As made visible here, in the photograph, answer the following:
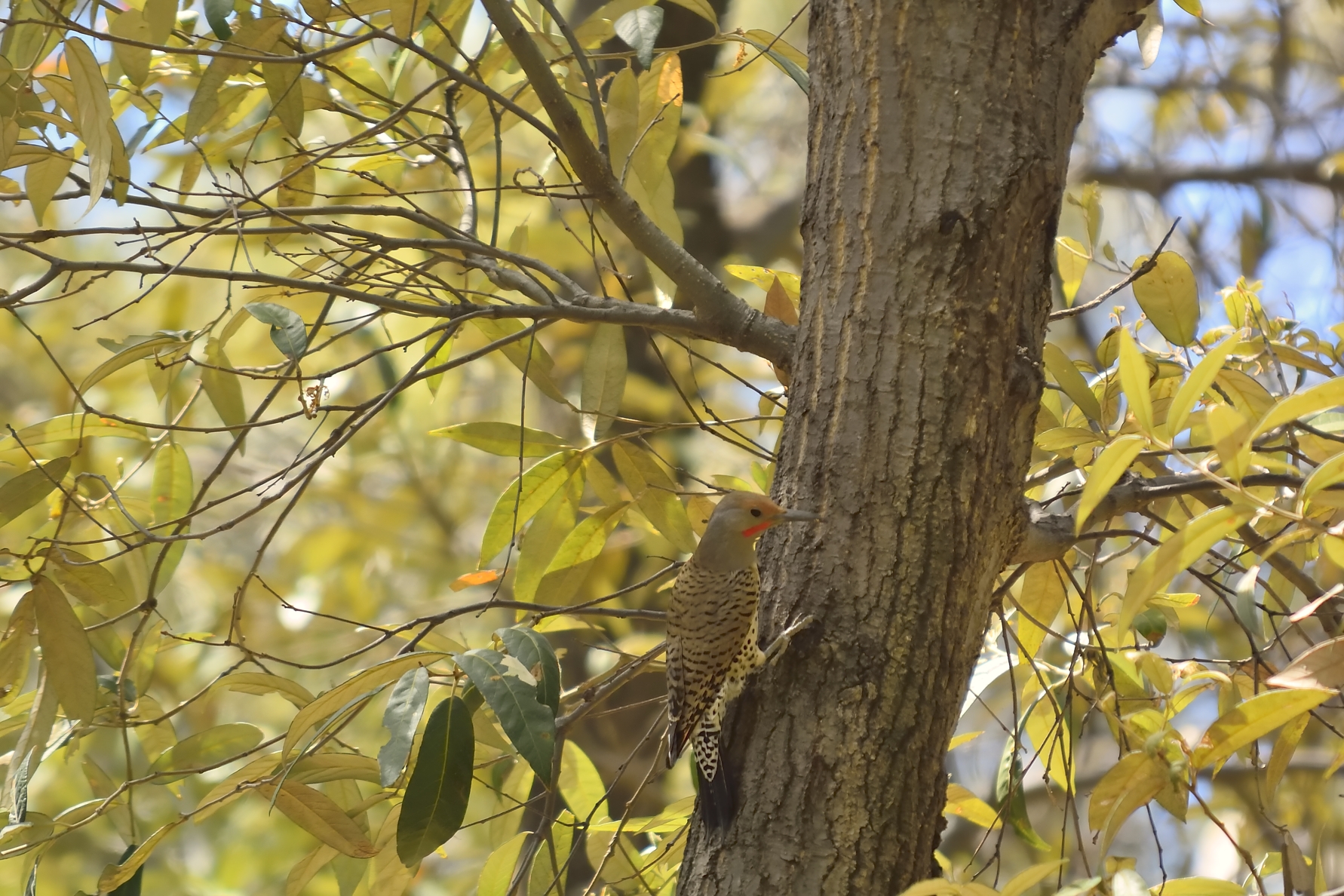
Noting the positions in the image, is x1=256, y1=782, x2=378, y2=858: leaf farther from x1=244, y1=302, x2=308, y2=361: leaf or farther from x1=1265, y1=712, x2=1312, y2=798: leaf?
x1=1265, y1=712, x2=1312, y2=798: leaf

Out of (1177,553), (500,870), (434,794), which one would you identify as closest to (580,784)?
(500,870)

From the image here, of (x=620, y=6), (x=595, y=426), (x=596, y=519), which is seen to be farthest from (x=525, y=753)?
(x=620, y=6)

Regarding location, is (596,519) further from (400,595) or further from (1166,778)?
(400,595)

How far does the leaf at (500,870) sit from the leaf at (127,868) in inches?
25.0

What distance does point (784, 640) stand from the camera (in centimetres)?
168

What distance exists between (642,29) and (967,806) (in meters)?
1.64

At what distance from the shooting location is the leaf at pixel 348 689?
1639 millimetres

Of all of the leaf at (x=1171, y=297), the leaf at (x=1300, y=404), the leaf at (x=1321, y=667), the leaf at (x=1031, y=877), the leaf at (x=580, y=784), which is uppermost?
the leaf at (x=1171, y=297)

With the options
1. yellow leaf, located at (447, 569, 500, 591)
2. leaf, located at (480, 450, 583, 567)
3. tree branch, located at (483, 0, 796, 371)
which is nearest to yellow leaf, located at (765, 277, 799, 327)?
tree branch, located at (483, 0, 796, 371)

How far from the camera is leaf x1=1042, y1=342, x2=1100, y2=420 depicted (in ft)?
5.89

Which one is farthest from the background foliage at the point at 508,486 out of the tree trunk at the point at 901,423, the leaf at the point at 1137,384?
the tree trunk at the point at 901,423

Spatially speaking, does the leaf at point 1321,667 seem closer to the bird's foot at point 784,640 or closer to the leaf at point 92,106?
the bird's foot at point 784,640

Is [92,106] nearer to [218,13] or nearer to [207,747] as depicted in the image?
[218,13]

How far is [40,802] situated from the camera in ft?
18.9
